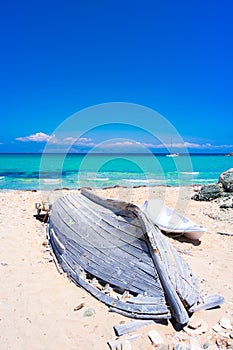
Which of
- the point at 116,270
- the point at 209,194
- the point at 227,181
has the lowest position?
the point at 116,270

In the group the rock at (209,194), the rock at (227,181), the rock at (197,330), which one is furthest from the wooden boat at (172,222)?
the rock at (227,181)

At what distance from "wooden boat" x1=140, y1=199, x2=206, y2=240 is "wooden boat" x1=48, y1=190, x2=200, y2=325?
2.05 m

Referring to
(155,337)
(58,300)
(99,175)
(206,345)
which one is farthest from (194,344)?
(99,175)

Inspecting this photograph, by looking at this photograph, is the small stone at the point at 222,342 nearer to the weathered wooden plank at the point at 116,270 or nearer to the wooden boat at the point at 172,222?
the weathered wooden plank at the point at 116,270

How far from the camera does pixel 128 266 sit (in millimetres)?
3146

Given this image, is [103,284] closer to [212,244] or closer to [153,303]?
[153,303]

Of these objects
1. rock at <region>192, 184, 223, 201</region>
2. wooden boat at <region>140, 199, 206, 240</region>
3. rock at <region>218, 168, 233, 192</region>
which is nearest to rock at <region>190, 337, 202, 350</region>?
wooden boat at <region>140, 199, 206, 240</region>

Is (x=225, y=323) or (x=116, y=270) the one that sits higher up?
(x=116, y=270)

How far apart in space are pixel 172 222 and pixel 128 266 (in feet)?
10.6

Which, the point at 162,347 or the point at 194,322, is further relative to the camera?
the point at 194,322

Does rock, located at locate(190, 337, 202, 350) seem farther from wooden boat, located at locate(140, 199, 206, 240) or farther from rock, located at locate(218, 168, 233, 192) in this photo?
rock, located at locate(218, 168, 233, 192)

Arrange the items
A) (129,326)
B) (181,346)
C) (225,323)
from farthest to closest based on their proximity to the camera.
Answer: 1. (225,323)
2. (129,326)
3. (181,346)

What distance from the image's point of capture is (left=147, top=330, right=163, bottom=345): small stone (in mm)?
2515

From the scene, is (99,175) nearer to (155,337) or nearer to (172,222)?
(172,222)
